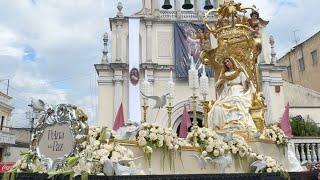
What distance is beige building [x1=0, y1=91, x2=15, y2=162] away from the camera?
23458mm

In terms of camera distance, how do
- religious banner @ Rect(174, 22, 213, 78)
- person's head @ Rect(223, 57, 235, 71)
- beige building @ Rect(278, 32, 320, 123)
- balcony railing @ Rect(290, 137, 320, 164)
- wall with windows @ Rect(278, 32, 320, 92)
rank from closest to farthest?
person's head @ Rect(223, 57, 235, 71)
balcony railing @ Rect(290, 137, 320, 164)
religious banner @ Rect(174, 22, 213, 78)
beige building @ Rect(278, 32, 320, 123)
wall with windows @ Rect(278, 32, 320, 92)

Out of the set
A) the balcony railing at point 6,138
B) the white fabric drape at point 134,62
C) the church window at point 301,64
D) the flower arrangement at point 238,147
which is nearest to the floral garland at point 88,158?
the flower arrangement at point 238,147

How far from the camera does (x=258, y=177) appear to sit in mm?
4410

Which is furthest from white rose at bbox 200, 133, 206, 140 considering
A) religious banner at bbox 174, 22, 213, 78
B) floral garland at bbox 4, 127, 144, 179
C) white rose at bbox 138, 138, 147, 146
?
religious banner at bbox 174, 22, 213, 78

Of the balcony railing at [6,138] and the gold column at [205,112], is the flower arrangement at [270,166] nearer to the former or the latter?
the gold column at [205,112]

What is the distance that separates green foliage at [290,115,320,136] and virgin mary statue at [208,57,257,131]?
11.2 metres

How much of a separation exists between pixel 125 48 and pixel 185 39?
11.4 ft

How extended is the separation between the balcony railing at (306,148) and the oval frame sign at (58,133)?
8467 mm

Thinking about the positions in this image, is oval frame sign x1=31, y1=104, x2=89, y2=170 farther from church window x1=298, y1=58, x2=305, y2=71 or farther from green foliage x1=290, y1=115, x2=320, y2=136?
church window x1=298, y1=58, x2=305, y2=71

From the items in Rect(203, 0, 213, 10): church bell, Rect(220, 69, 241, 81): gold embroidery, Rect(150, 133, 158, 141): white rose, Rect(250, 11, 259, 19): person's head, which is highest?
Rect(203, 0, 213, 10): church bell

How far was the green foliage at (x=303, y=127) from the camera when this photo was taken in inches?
684

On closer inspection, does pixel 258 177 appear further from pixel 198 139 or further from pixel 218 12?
pixel 218 12

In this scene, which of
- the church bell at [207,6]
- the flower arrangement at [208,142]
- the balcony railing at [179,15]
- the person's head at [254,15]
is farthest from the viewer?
the balcony railing at [179,15]

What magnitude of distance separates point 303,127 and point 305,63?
903 centimetres
